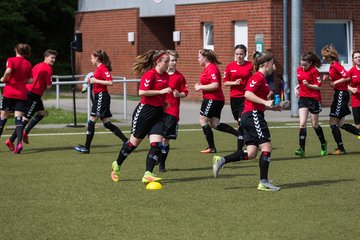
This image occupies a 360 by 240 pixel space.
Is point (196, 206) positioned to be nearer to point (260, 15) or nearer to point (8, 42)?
point (260, 15)

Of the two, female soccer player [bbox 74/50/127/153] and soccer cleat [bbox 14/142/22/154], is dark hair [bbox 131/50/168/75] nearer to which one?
female soccer player [bbox 74/50/127/153]

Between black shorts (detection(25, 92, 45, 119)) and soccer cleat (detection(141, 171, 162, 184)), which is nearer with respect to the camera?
soccer cleat (detection(141, 171, 162, 184))

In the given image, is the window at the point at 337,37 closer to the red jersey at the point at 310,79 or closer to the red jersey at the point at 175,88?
the red jersey at the point at 310,79

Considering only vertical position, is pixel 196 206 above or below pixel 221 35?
below

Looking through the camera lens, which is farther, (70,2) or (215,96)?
(70,2)

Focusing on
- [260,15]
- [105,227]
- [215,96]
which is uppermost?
[260,15]

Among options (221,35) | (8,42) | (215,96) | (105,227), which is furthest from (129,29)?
(105,227)

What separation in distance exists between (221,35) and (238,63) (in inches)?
560

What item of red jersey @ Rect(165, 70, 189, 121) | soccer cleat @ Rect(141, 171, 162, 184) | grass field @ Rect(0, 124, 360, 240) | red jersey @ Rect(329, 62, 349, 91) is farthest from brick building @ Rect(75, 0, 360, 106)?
soccer cleat @ Rect(141, 171, 162, 184)

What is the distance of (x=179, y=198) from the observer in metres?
11.5

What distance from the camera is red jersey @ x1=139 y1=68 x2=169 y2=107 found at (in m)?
12.6

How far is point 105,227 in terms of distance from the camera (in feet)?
31.7

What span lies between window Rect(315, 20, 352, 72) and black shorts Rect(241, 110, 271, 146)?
659 inches

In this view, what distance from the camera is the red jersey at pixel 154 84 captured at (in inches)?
497
